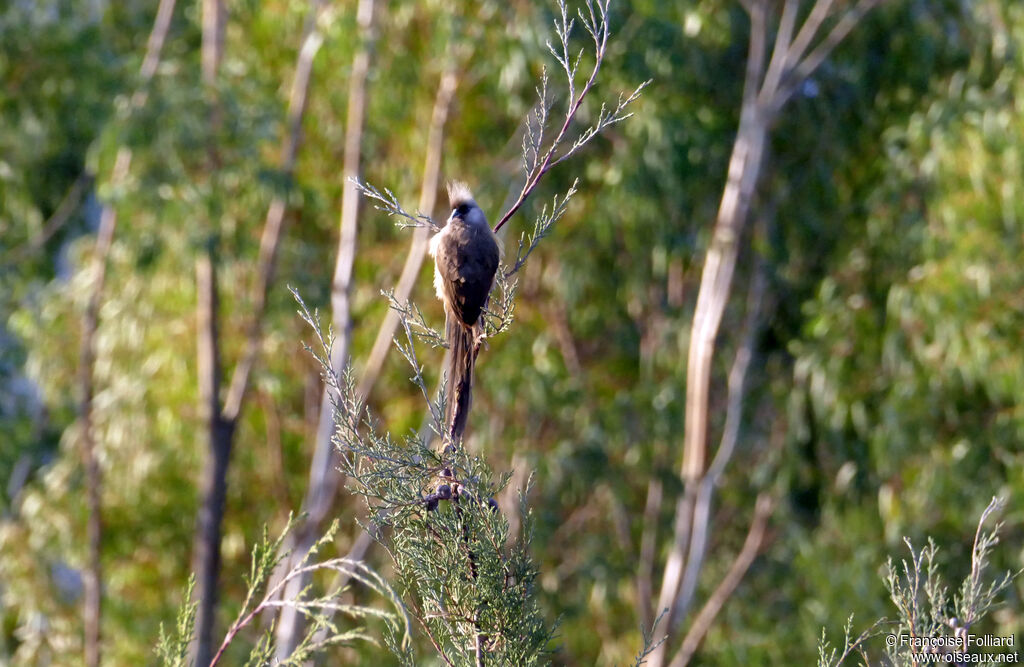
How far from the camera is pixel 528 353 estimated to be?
7.39 m

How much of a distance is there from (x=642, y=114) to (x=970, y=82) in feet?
5.52

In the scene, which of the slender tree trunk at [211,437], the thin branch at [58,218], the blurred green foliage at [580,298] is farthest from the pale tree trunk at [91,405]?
the thin branch at [58,218]

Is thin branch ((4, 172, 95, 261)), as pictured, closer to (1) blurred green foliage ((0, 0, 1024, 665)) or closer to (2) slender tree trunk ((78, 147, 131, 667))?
(1) blurred green foliage ((0, 0, 1024, 665))

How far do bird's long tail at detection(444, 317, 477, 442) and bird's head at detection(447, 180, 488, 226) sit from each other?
1.00 feet

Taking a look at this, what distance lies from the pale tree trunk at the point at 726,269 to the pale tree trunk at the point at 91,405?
9.92 feet

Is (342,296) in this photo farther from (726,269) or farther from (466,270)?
(466,270)

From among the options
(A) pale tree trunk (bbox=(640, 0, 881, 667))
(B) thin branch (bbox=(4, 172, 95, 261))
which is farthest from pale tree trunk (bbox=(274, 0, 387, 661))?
(B) thin branch (bbox=(4, 172, 95, 261))

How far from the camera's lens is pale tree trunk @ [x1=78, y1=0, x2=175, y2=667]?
7055 millimetres

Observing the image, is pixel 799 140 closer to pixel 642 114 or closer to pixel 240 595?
pixel 642 114

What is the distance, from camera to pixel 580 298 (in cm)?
754

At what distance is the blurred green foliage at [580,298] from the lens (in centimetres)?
647

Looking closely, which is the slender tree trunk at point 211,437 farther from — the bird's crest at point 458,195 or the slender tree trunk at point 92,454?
the bird's crest at point 458,195

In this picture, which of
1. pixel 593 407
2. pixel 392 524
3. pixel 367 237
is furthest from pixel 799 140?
pixel 392 524

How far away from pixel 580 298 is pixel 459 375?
4570 millimetres
